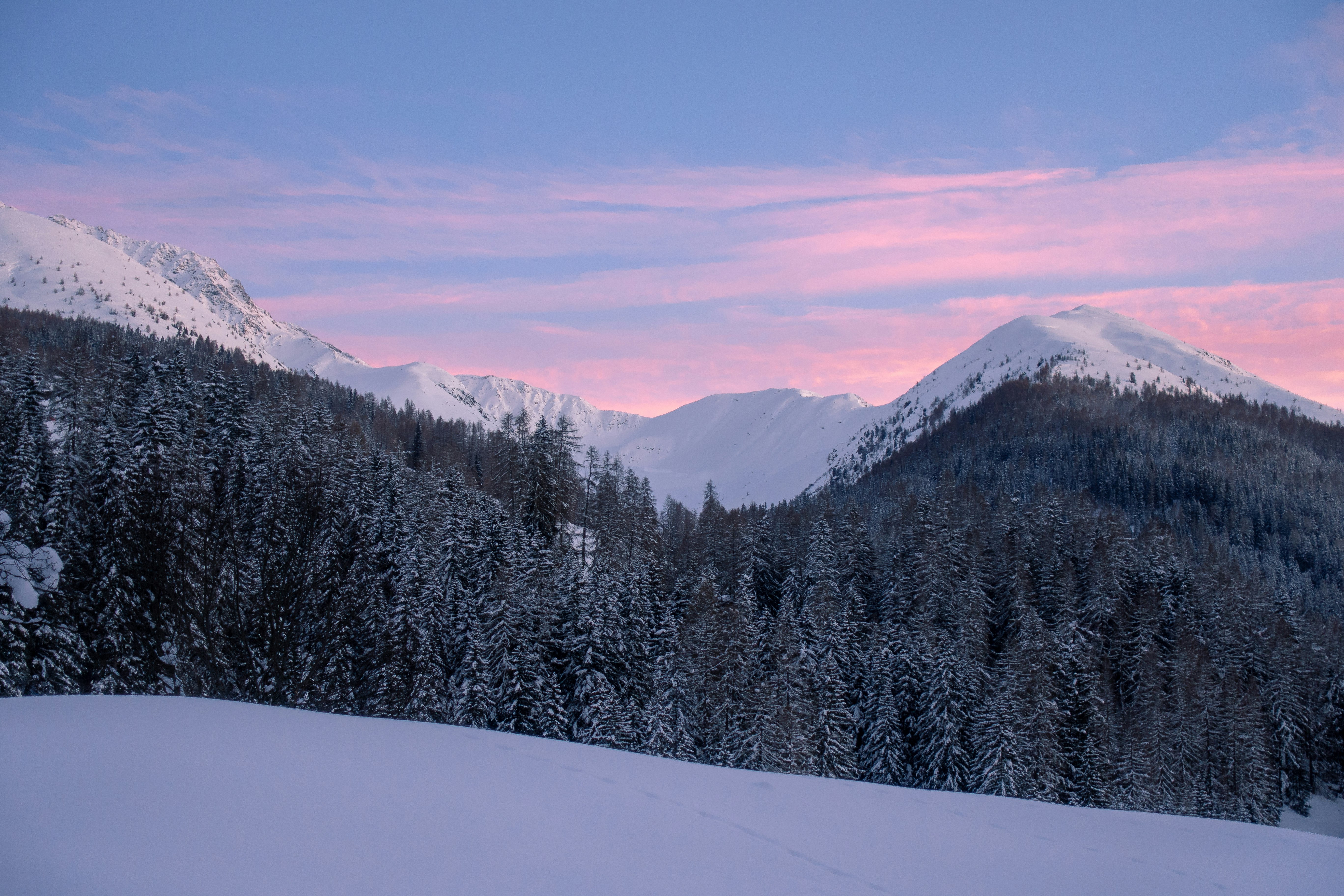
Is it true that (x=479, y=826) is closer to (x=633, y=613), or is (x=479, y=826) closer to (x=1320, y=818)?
(x=633, y=613)

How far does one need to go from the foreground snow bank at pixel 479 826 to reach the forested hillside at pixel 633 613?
12293mm

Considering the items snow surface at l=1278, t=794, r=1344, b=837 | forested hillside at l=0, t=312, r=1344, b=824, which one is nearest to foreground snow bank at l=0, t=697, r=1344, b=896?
forested hillside at l=0, t=312, r=1344, b=824

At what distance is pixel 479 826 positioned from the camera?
584 centimetres

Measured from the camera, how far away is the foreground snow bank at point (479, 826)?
4738mm

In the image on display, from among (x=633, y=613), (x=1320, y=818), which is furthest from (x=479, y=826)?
(x=1320, y=818)

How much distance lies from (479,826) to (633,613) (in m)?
32.5

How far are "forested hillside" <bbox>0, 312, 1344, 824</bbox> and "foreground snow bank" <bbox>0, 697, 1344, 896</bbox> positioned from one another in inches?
484

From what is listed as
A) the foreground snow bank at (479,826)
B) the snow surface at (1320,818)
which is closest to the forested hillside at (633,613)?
the snow surface at (1320,818)

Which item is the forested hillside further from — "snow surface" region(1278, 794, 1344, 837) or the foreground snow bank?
the foreground snow bank

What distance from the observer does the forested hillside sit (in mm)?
19453

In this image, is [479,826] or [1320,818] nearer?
[479,826]

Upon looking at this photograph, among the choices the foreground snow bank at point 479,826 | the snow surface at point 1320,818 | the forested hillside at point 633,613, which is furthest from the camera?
the snow surface at point 1320,818

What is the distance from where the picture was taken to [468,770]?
7.25m

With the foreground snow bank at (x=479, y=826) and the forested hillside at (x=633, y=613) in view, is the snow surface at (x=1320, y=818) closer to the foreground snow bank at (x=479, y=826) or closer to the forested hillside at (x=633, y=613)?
the forested hillside at (x=633, y=613)
